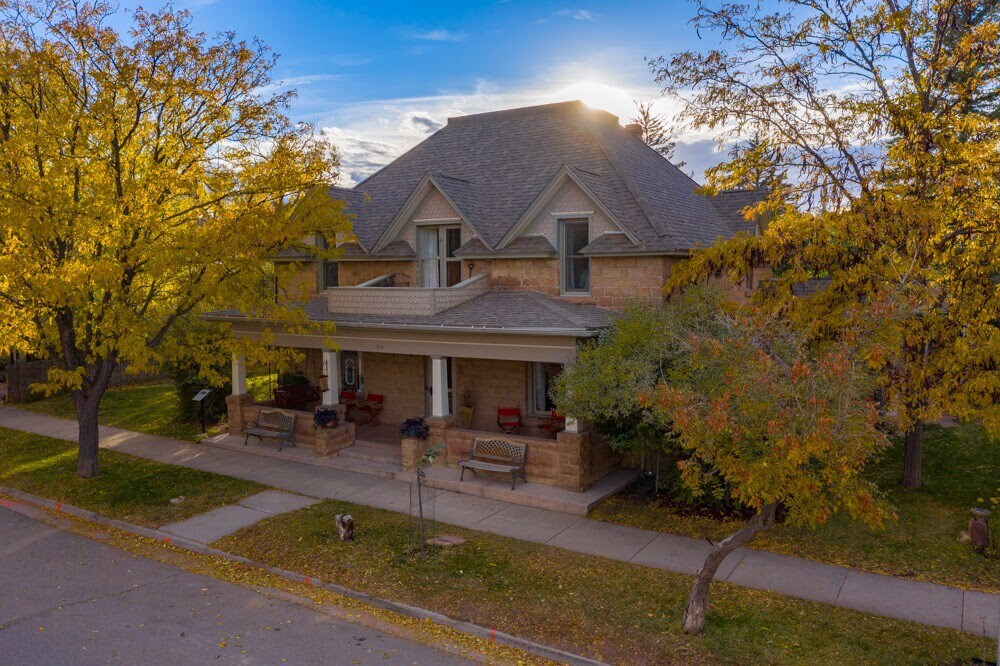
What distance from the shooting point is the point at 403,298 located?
17109 millimetres

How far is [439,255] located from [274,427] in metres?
6.49

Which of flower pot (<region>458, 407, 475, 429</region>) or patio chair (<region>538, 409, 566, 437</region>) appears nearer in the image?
patio chair (<region>538, 409, 566, 437</region>)

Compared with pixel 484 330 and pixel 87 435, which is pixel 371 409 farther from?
pixel 87 435

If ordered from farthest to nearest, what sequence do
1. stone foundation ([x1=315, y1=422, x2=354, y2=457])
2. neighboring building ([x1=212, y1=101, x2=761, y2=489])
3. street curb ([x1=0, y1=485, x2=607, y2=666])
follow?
stone foundation ([x1=315, y1=422, x2=354, y2=457]) → neighboring building ([x1=212, y1=101, x2=761, y2=489]) → street curb ([x1=0, y1=485, x2=607, y2=666])

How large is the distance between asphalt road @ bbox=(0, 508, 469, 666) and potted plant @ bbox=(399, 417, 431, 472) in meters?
5.77

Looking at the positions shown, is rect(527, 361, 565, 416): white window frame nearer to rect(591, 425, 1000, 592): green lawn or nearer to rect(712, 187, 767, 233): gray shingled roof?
rect(591, 425, 1000, 592): green lawn

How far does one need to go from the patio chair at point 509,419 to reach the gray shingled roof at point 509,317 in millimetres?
2916

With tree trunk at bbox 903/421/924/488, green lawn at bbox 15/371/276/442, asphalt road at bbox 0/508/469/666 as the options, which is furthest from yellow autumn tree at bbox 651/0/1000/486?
green lawn at bbox 15/371/276/442

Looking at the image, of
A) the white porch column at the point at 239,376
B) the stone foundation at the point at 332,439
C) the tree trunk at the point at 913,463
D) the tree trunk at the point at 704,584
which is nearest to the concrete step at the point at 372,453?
the stone foundation at the point at 332,439

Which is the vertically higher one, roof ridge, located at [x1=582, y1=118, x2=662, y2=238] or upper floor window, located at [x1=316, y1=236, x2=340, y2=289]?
roof ridge, located at [x1=582, y1=118, x2=662, y2=238]

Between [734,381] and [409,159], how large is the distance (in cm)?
1783

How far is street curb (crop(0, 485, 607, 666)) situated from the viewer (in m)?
8.31

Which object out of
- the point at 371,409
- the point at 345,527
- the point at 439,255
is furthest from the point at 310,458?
the point at 439,255

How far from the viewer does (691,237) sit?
17625 mm
